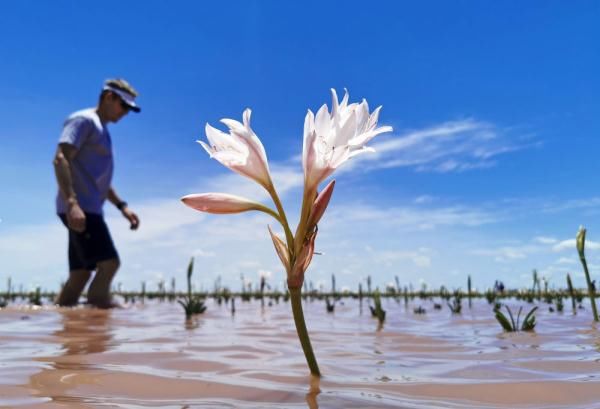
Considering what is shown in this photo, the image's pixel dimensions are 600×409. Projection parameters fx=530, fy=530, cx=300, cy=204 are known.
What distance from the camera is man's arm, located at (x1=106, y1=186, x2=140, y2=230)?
7.82 m

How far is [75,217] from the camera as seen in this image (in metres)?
6.14

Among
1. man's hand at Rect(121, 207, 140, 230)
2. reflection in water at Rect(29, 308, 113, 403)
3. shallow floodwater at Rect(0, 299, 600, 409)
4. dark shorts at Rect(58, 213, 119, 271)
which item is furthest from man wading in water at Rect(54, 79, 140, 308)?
shallow floodwater at Rect(0, 299, 600, 409)

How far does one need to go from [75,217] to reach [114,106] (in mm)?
1903

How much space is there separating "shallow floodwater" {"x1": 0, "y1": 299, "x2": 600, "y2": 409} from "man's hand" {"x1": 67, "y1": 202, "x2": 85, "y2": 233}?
2.33 m

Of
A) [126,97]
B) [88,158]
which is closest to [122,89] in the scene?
[126,97]

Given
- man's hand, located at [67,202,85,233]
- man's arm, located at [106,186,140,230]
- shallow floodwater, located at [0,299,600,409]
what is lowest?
shallow floodwater, located at [0,299,600,409]

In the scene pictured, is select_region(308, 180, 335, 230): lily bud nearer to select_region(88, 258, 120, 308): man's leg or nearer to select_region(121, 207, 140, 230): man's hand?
select_region(88, 258, 120, 308): man's leg

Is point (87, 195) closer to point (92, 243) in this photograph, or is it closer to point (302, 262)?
point (92, 243)

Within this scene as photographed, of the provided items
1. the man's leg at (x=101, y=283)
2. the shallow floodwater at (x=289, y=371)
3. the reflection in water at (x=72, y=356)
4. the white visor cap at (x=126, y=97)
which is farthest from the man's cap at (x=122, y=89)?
the shallow floodwater at (x=289, y=371)

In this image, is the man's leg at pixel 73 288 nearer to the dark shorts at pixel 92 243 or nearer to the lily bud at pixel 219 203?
the dark shorts at pixel 92 243

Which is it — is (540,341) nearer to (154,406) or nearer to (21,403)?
(154,406)

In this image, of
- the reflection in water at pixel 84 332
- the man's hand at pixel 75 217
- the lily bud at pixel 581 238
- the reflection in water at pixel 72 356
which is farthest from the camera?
the man's hand at pixel 75 217

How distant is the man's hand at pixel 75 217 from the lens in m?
6.15

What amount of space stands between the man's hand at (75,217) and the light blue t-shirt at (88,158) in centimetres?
45
